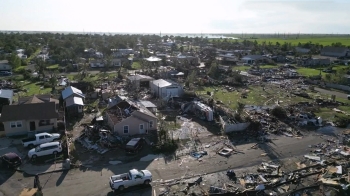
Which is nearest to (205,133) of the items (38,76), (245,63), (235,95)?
(235,95)

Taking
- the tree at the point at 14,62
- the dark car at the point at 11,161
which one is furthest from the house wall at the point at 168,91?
the tree at the point at 14,62

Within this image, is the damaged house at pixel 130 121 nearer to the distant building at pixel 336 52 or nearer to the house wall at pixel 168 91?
the house wall at pixel 168 91

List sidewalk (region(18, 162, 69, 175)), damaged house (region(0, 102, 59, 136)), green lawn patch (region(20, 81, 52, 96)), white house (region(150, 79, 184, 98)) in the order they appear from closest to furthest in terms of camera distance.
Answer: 1. sidewalk (region(18, 162, 69, 175))
2. damaged house (region(0, 102, 59, 136))
3. white house (region(150, 79, 184, 98))
4. green lawn patch (region(20, 81, 52, 96))

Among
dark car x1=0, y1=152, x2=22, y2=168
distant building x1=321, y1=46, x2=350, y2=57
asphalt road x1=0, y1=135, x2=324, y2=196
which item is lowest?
asphalt road x1=0, y1=135, x2=324, y2=196

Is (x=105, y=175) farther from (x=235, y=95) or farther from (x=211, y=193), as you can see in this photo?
(x=235, y=95)

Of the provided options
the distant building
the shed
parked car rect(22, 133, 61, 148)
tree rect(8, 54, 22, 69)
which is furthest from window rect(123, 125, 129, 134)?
the distant building

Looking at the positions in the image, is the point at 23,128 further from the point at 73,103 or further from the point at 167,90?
the point at 167,90

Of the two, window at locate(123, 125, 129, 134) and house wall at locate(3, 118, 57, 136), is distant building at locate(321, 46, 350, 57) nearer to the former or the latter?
window at locate(123, 125, 129, 134)
